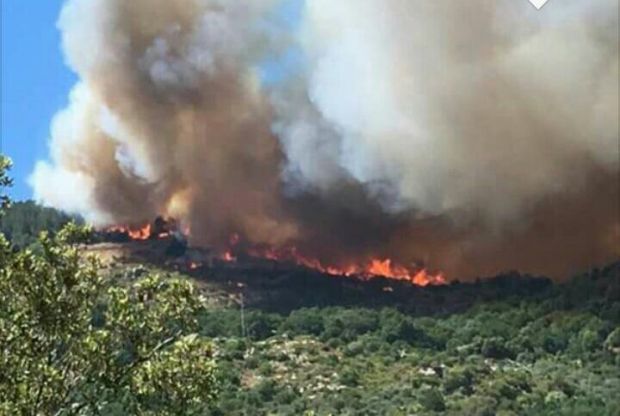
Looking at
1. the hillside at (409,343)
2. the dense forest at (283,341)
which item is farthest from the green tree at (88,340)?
the hillside at (409,343)

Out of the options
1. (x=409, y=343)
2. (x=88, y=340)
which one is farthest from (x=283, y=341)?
(x=88, y=340)

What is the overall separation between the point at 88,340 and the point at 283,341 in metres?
81.5

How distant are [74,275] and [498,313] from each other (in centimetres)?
10355

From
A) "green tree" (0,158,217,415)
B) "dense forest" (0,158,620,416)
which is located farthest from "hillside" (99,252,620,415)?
"green tree" (0,158,217,415)

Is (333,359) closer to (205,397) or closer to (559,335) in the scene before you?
(559,335)

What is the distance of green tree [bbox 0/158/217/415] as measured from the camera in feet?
35.0

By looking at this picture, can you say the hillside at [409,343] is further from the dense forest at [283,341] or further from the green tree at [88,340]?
the green tree at [88,340]

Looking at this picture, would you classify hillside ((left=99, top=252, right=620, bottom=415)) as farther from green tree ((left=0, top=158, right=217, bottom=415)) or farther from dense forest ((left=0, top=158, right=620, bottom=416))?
green tree ((left=0, top=158, right=217, bottom=415))

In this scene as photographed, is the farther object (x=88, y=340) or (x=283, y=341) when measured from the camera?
(x=283, y=341)

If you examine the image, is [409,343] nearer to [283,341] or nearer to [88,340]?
[283,341]

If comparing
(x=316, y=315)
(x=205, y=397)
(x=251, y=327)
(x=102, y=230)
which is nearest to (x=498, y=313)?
(x=316, y=315)

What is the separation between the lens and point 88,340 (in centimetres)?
1080

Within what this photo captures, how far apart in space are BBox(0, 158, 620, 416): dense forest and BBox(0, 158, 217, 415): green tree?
1 centimetres

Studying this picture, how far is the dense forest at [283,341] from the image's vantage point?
429 inches
